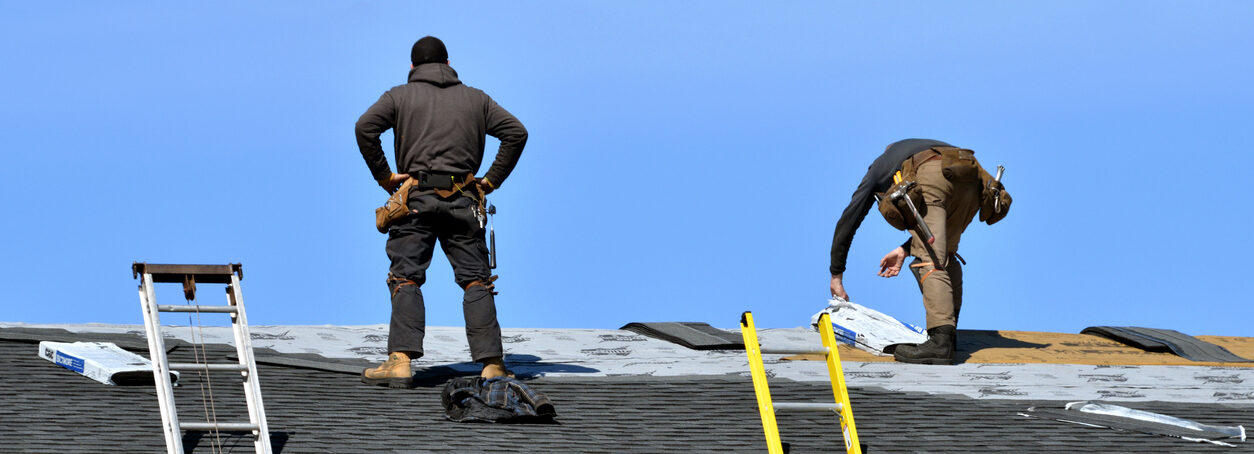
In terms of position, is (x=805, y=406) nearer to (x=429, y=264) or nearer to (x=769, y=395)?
(x=769, y=395)

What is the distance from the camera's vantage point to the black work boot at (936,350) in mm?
9258

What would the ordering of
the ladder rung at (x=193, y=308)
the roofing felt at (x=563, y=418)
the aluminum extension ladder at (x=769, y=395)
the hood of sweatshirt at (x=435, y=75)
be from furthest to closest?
the hood of sweatshirt at (x=435, y=75) < the roofing felt at (x=563, y=418) < the aluminum extension ladder at (x=769, y=395) < the ladder rung at (x=193, y=308)

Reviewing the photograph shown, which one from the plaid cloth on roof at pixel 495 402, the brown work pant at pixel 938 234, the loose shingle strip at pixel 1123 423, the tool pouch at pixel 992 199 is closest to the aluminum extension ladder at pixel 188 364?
the plaid cloth on roof at pixel 495 402

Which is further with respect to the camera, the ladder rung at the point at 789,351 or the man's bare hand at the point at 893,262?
the man's bare hand at the point at 893,262

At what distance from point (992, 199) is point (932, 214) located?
535 millimetres

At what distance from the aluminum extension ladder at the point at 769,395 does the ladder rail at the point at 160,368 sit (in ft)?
7.28

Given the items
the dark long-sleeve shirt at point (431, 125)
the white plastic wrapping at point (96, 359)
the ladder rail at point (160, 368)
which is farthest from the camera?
the dark long-sleeve shirt at point (431, 125)

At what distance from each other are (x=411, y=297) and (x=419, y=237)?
31 cm

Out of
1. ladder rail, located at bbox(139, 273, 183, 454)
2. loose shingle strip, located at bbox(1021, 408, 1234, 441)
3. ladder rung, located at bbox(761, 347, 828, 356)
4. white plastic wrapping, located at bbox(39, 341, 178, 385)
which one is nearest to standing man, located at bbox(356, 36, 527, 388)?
white plastic wrapping, located at bbox(39, 341, 178, 385)

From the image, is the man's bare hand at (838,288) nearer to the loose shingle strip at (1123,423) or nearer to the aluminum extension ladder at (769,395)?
the loose shingle strip at (1123,423)

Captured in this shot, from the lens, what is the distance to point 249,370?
5.76m

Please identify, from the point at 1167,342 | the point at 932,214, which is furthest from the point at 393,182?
the point at 1167,342

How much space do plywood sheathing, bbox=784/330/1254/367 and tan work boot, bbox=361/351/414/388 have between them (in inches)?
113

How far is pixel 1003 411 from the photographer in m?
7.52
